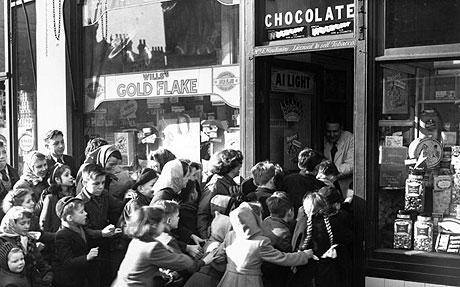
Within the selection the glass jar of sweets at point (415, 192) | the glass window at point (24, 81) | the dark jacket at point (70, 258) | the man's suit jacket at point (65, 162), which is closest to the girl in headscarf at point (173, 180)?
the dark jacket at point (70, 258)

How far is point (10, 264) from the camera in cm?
561

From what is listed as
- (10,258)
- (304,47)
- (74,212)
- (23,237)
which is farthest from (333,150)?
(10,258)

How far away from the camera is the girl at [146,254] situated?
5.21 meters

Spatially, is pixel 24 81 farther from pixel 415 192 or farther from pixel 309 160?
pixel 415 192

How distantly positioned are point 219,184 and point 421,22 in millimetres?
2412

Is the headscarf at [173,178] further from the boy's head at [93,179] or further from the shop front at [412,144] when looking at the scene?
the shop front at [412,144]

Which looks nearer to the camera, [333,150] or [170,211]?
[170,211]

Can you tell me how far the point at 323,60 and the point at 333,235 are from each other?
3778mm

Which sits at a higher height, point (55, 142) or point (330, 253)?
point (55, 142)

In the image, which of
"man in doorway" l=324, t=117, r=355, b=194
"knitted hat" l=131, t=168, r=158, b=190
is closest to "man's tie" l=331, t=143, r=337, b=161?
"man in doorway" l=324, t=117, r=355, b=194

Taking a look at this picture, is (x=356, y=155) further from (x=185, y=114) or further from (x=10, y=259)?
(x=10, y=259)

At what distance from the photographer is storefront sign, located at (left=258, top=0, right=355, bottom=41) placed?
22.6ft

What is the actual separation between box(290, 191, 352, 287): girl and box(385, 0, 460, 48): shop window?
1.68 metres

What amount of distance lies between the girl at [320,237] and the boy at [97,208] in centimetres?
169
